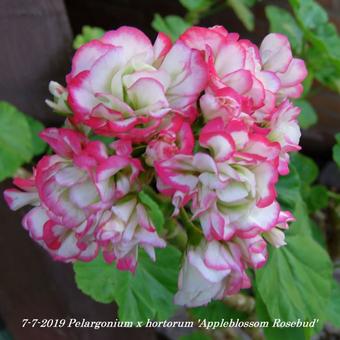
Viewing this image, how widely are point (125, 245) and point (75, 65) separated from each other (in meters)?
0.16

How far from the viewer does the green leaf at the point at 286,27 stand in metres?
1.18

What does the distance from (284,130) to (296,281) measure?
0.34 metres

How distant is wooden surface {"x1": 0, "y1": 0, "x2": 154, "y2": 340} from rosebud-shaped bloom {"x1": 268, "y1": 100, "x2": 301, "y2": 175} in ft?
1.75

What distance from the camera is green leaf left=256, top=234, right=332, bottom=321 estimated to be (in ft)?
2.29

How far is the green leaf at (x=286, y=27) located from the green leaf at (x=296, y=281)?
56 centimetres

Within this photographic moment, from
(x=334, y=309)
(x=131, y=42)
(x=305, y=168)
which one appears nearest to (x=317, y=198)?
(x=305, y=168)

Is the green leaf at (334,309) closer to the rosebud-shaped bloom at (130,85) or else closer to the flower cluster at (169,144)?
the flower cluster at (169,144)

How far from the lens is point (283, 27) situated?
46.9 inches

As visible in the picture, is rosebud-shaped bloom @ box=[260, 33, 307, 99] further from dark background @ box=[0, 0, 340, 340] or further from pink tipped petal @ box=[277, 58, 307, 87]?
dark background @ box=[0, 0, 340, 340]

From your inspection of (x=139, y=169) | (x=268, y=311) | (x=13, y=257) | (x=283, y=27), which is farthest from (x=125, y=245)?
(x=283, y=27)

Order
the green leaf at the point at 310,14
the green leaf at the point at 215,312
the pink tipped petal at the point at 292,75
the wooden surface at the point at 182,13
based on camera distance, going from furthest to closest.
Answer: the wooden surface at the point at 182,13, the green leaf at the point at 310,14, the green leaf at the point at 215,312, the pink tipped petal at the point at 292,75

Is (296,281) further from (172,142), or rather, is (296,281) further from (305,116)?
(305,116)

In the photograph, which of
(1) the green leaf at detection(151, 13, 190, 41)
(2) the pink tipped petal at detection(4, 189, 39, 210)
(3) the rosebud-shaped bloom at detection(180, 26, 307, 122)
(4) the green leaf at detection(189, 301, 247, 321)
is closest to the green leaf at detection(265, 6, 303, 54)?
(1) the green leaf at detection(151, 13, 190, 41)

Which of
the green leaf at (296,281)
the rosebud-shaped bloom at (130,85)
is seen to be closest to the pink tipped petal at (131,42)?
the rosebud-shaped bloom at (130,85)
